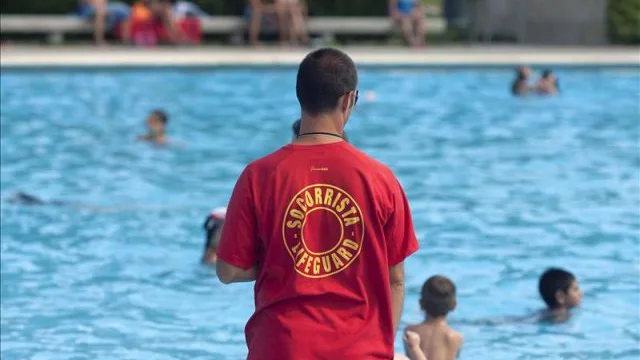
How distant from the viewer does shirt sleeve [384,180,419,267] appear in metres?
3.25

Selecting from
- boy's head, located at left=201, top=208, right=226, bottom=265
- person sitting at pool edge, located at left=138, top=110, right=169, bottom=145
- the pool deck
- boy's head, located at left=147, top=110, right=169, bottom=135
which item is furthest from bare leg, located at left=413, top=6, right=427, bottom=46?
boy's head, located at left=201, top=208, right=226, bottom=265

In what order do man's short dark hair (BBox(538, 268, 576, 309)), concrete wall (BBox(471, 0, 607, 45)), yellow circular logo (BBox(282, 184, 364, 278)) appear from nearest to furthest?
yellow circular logo (BBox(282, 184, 364, 278)), man's short dark hair (BBox(538, 268, 576, 309)), concrete wall (BBox(471, 0, 607, 45))

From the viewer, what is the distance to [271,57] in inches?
750

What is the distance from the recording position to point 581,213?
9.98m

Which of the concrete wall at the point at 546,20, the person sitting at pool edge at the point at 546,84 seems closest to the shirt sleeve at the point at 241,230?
the person sitting at pool edge at the point at 546,84

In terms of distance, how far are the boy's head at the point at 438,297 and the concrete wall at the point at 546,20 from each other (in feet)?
57.4

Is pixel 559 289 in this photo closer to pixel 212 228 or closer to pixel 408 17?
pixel 212 228

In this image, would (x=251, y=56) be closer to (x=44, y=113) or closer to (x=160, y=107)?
(x=160, y=107)

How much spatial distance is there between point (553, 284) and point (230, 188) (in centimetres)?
456

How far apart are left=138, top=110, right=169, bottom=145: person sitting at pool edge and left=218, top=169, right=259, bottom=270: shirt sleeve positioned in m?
9.36

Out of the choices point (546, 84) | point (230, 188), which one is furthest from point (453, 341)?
point (546, 84)

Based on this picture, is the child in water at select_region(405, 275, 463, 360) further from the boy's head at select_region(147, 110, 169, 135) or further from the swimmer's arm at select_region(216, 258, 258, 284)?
the boy's head at select_region(147, 110, 169, 135)

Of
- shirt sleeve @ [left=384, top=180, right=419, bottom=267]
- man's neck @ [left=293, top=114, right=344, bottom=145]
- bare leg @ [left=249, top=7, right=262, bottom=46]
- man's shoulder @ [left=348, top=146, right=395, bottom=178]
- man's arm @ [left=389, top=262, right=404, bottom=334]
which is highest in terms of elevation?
man's neck @ [left=293, top=114, right=344, bottom=145]

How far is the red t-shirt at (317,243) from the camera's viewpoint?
10.5ft
